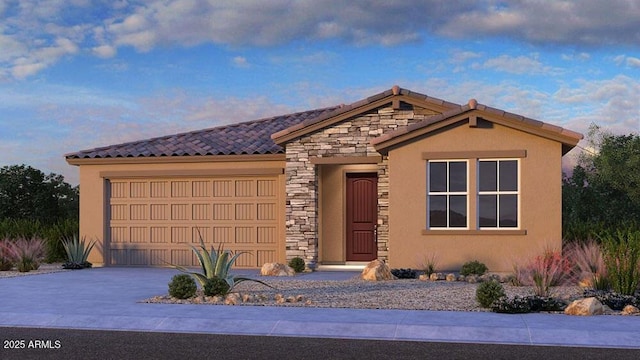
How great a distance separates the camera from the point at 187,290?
12.9 meters

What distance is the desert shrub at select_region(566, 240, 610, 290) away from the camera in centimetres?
1367

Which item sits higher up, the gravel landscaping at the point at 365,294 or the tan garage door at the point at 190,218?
the tan garage door at the point at 190,218

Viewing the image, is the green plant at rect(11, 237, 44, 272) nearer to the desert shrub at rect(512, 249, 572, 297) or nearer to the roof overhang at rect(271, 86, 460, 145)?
the roof overhang at rect(271, 86, 460, 145)

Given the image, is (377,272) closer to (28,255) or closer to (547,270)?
(547,270)

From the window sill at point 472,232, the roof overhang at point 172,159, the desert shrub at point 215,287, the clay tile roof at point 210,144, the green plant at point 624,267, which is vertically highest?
the clay tile roof at point 210,144

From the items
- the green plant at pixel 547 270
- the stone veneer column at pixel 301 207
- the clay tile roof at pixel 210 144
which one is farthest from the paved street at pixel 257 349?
the clay tile roof at pixel 210 144

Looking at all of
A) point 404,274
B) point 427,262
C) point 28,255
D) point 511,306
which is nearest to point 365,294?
point 511,306

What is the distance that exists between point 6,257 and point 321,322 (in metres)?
13.4

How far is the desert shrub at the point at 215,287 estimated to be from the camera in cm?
1298

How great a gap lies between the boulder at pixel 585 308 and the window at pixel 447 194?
584 cm

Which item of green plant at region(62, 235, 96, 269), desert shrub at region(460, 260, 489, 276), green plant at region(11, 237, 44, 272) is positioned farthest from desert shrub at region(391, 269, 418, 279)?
green plant at region(11, 237, 44, 272)

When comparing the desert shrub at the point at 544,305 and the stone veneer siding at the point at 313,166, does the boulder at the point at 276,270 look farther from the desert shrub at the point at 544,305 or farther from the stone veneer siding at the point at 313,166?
the desert shrub at the point at 544,305


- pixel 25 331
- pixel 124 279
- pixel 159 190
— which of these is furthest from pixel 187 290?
pixel 159 190

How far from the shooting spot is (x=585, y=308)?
11320 millimetres
